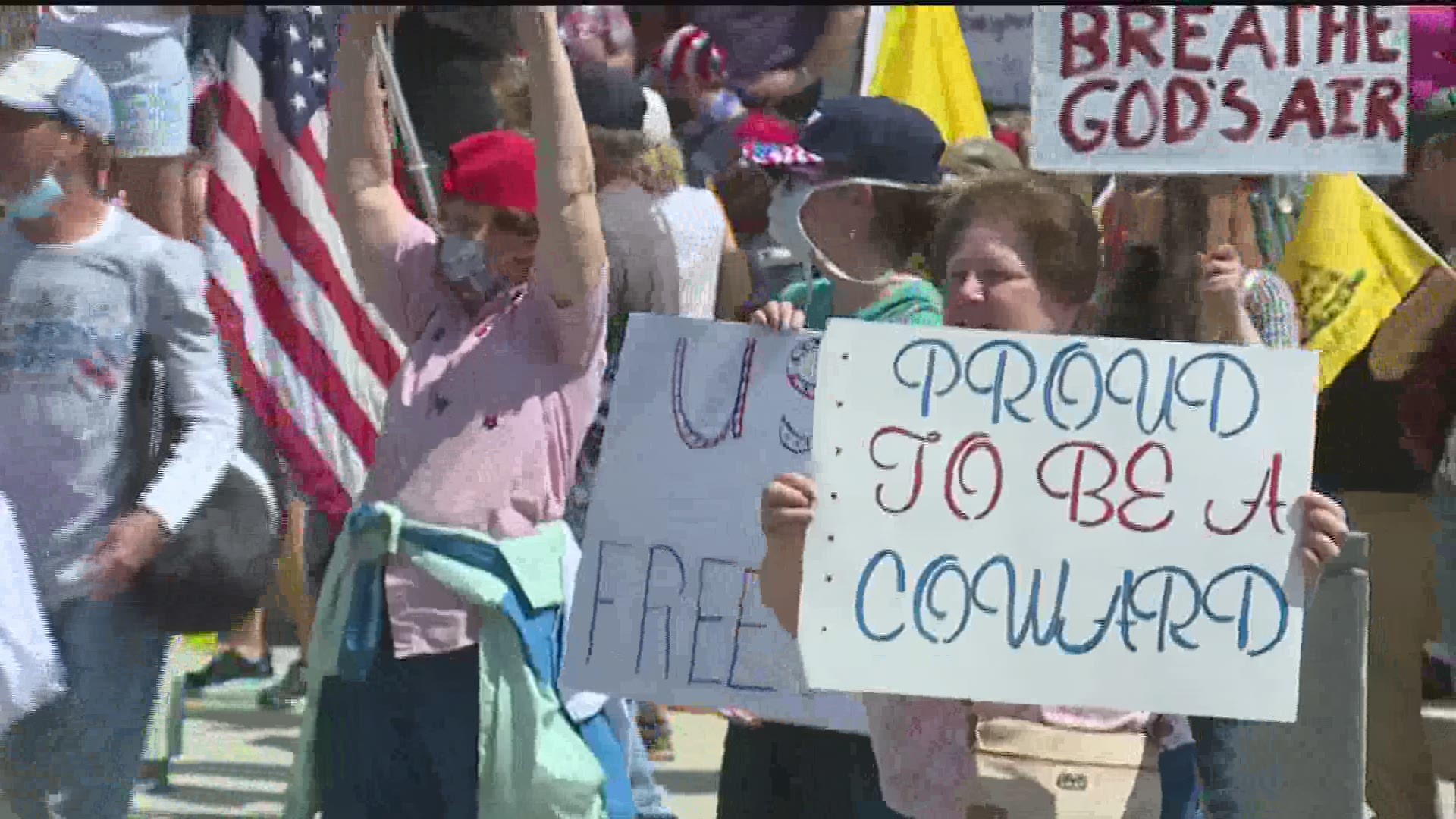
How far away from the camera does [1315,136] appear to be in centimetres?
568

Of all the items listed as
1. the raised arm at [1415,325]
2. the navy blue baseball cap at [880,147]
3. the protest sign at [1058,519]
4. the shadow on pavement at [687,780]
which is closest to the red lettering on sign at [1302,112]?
the raised arm at [1415,325]

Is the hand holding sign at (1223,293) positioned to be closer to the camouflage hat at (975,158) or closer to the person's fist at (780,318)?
the person's fist at (780,318)

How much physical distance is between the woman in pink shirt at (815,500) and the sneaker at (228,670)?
5.54 m

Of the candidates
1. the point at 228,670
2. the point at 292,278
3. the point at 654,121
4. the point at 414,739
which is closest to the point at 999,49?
the point at 228,670

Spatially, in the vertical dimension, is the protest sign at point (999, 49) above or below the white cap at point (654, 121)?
above

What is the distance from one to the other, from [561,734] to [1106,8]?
2046mm

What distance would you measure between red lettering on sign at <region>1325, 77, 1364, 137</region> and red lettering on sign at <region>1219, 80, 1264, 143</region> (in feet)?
0.56

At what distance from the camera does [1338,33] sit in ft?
18.7

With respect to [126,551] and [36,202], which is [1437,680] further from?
[36,202]

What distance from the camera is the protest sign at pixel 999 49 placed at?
13.1 meters

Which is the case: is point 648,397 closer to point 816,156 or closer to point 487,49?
point 816,156

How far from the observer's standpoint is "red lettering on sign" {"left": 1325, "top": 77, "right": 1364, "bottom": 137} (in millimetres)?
5707

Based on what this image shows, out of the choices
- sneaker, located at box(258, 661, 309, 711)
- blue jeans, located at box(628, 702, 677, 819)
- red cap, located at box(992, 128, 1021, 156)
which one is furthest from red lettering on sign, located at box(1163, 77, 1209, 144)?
red cap, located at box(992, 128, 1021, 156)

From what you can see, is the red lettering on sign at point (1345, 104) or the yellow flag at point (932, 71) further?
the yellow flag at point (932, 71)
